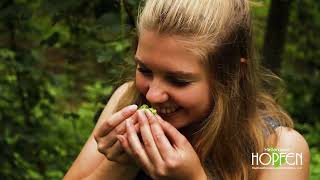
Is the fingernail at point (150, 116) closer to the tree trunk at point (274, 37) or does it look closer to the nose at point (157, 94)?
the nose at point (157, 94)

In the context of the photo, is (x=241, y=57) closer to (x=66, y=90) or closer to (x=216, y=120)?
(x=216, y=120)

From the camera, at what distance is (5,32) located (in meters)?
3.47

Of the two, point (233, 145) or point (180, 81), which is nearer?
point (180, 81)

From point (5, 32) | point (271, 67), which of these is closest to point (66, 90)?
point (5, 32)

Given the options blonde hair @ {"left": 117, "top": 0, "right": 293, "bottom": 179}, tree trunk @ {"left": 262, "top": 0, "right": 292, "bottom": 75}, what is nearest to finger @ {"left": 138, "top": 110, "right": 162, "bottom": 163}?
blonde hair @ {"left": 117, "top": 0, "right": 293, "bottom": 179}

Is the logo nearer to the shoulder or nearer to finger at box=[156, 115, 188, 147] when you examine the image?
the shoulder

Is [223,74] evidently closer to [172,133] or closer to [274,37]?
[172,133]

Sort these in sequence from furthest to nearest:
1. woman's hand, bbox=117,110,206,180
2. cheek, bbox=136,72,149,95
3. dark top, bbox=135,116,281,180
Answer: dark top, bbox=135,116,281,180 < cheek, bbox=136,72,149,95 < woman's hand, bbox=117,110,206,180

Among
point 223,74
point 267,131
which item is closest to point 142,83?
point 223,74

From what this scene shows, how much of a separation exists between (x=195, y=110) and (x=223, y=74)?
156 millimetres

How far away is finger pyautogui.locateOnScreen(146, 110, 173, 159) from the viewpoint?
69.7 inches

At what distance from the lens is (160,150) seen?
1.78 metres

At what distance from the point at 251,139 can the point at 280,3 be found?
1.55m

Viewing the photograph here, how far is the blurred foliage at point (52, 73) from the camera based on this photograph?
2770 mm
